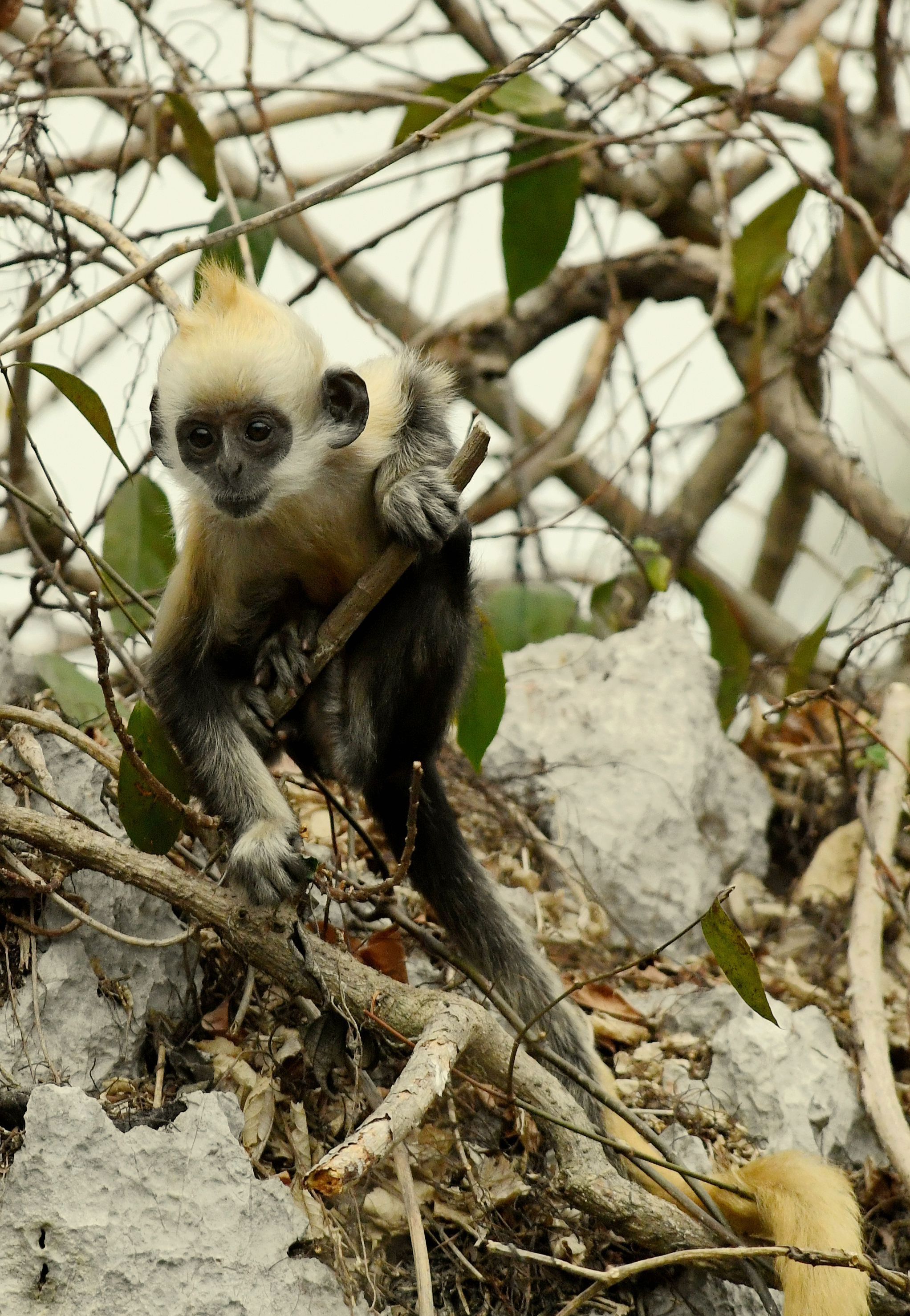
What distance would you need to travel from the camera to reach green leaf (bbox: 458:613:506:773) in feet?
11.6

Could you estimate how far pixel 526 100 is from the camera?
14.7 feet

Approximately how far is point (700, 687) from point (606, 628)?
68cm

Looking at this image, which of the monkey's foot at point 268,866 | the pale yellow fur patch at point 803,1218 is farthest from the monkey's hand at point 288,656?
the pale yellow fur patch at point 803,1218

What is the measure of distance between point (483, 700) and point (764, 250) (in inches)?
88.8

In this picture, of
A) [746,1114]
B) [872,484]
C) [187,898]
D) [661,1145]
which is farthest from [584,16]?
[872,484]

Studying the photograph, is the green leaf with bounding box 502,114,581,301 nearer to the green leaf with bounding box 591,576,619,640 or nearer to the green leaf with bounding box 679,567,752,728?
the green leaf with bounding box 591,576,619,640

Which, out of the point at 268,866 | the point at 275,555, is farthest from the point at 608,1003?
the point at 275,555

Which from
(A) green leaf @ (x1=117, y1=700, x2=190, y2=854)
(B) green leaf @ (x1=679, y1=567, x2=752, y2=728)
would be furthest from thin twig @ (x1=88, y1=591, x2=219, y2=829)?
(B) green leaf @ (x1=679, y1=567, x2=752, y2=728)

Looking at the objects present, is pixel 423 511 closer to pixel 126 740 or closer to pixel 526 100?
pixel 126 740

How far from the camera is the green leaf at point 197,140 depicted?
3.87 metres

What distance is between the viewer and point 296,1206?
261cm

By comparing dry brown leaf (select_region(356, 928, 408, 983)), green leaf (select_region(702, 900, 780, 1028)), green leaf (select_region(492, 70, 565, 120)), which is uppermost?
green leaf (select_region(492, 70, 565, 120))

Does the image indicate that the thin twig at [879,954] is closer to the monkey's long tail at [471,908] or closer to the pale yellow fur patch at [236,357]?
the monkey's long tail at [471,908]

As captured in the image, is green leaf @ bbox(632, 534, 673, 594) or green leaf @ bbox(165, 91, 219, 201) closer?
green leaf @ bbox(165, 91, 219, 201)
